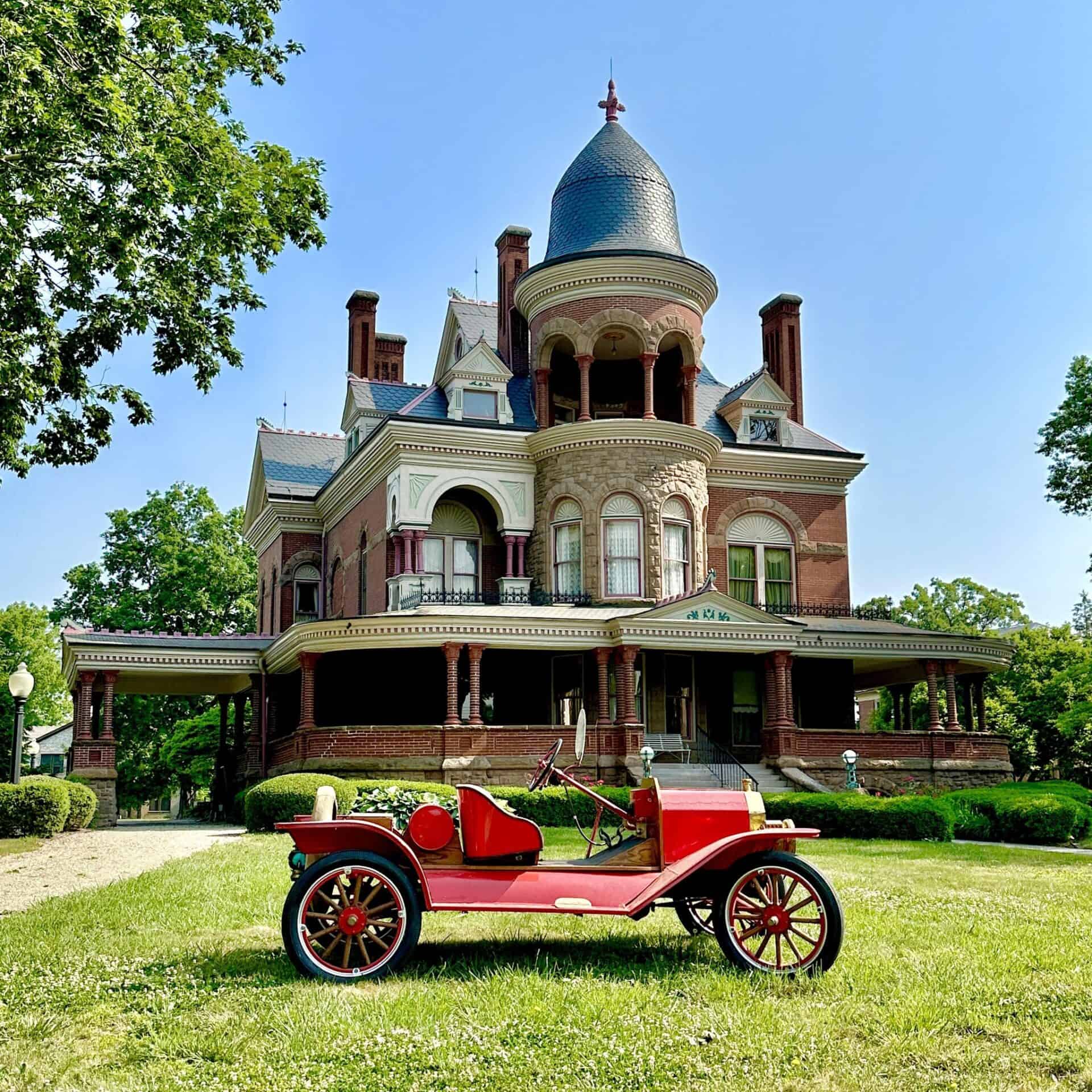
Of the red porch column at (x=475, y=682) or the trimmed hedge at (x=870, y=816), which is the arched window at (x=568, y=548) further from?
the trimmed hedge at (x=870, y=816)

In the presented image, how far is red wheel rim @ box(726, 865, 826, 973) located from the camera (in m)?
7.69

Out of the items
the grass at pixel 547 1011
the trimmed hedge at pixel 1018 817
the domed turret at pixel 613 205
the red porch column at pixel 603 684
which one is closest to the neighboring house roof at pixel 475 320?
the domed turret at pixel 613 205

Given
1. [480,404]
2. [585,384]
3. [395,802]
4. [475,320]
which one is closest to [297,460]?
[475,320]

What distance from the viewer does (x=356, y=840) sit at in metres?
7.91

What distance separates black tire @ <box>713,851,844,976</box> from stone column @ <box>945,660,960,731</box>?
2209 centimetres

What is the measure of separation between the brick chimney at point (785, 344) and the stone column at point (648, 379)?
7297 millimetres

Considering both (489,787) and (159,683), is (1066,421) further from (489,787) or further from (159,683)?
(159,683)

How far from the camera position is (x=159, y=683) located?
34.7m

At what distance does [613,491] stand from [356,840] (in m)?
A: 22.4

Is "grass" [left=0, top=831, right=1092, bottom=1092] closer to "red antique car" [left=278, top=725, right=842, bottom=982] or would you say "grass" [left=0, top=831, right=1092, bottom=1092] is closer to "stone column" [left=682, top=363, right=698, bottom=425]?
"red antique car" [left=278, top=725, right=842, bottom=982]

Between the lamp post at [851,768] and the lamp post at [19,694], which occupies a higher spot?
the lamp post at [19,694]

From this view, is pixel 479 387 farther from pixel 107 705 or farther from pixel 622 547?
pixel 107 705

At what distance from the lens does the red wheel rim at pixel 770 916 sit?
7688 millimetres

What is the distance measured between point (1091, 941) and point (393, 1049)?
216 inches
